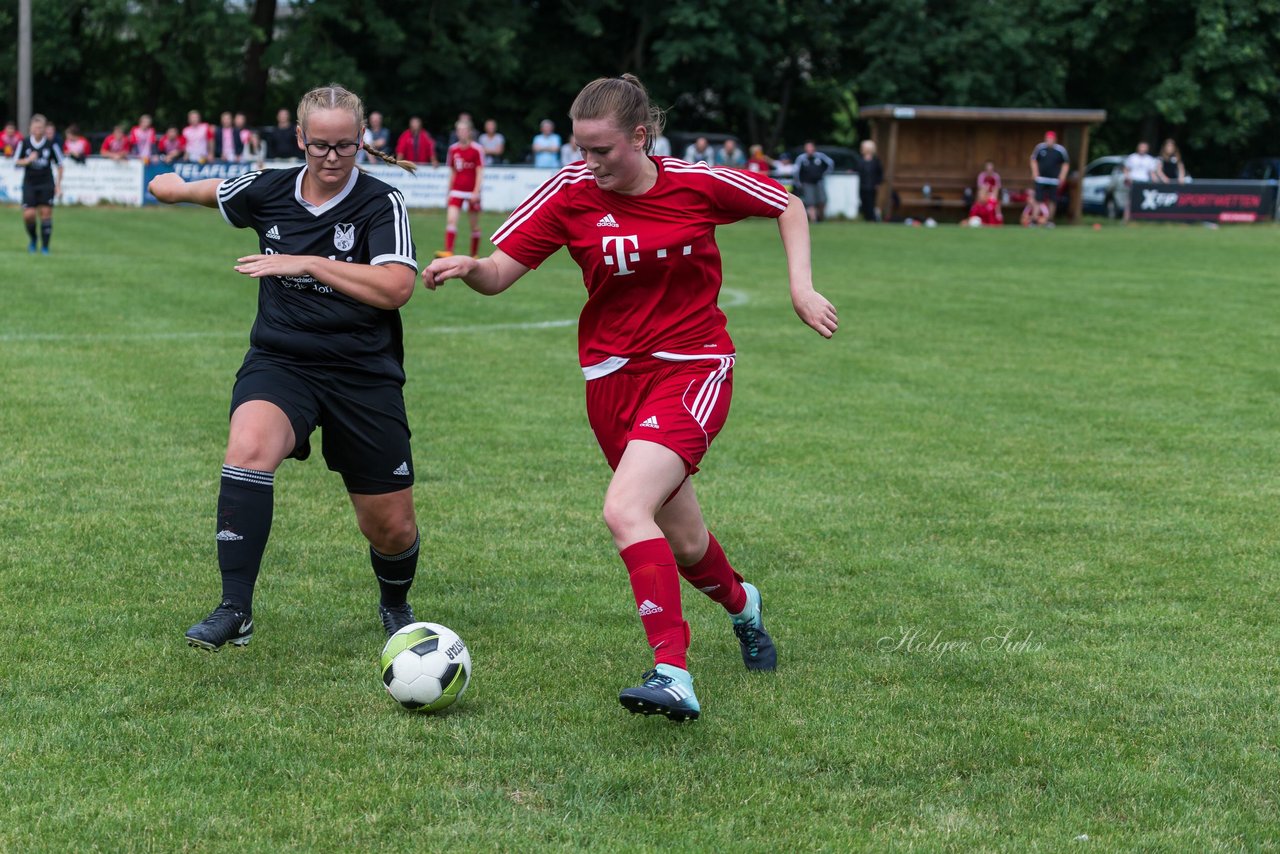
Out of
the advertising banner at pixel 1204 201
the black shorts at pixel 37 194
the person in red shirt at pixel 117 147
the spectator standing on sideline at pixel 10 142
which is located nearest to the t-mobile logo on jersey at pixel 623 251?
the black shorts at pixel 37 194

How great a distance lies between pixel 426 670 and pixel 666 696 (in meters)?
0.74

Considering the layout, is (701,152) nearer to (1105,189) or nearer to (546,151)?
(546,151)

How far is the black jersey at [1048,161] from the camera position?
33.1 meters

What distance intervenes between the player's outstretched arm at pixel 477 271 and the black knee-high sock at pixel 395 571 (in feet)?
3.29

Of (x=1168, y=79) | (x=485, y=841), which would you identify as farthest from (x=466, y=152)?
(x=1168, y=79)

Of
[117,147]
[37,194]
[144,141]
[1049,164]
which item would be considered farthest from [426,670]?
[1049,164]

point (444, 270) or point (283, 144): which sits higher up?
point (283, 144)

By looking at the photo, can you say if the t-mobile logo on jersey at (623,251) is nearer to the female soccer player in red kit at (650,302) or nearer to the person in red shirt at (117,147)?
the female soccer player in red kit at (650,302)

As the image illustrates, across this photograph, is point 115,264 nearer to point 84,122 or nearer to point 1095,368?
point 1095,368

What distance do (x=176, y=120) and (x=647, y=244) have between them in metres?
40.0

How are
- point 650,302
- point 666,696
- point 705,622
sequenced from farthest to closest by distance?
point 705,622 → point 650,302 → point 666,696

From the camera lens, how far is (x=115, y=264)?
59.6 ft

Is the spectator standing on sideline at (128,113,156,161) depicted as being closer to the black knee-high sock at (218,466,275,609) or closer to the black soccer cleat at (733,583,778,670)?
the black knee-high sock at (218,466,275,609)

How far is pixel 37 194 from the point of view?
735 inches
